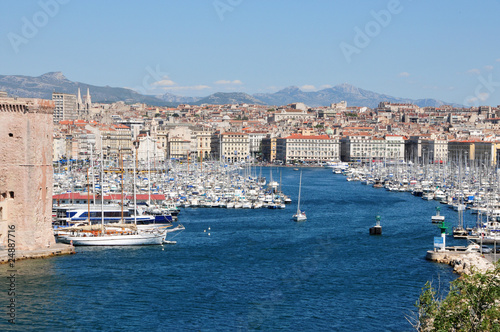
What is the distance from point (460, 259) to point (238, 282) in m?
5.82

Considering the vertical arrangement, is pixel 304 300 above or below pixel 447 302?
below

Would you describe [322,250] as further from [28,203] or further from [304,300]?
[28,203]

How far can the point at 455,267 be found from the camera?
58.5ft

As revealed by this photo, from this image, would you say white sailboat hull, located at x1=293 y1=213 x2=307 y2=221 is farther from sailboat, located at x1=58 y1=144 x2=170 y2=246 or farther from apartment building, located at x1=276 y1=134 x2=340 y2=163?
apartment building, located at x1=276 y1=134 x2=340 y2=163

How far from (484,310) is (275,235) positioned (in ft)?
49.8

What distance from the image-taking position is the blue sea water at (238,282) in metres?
13.5

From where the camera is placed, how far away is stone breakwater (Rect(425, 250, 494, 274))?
689 inches

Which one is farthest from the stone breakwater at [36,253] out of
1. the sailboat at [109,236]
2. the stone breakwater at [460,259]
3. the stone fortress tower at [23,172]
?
the stone breakwater at [460,259]

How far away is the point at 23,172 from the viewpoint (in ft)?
57.4

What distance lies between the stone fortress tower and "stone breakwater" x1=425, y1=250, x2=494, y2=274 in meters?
10.0

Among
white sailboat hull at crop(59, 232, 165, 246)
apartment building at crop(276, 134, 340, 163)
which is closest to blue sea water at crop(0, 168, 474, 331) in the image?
white sailboat hull at crop(59, 232, 165, 246)

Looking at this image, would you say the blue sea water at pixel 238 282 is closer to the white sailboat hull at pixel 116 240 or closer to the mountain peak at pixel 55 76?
the white sailboat hull at pixel 116 240

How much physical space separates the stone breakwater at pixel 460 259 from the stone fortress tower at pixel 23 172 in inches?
395

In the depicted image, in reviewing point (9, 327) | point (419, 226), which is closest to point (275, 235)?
point (419, 226)
